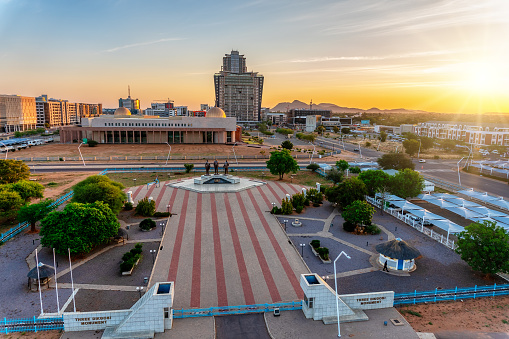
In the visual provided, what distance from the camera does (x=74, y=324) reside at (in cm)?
1856

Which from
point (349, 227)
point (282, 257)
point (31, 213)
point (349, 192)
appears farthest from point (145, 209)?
point (349, 192)

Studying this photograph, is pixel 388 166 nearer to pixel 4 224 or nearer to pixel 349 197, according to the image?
pixel 349 197

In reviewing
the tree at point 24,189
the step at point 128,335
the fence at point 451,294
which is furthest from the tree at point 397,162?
the tree at point 24,189

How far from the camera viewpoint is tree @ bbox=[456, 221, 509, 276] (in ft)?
79.6

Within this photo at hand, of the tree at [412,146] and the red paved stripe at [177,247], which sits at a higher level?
the tree at [412,146]

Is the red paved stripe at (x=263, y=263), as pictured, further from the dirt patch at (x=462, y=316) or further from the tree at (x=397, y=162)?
the tree at (x=397, y=162)

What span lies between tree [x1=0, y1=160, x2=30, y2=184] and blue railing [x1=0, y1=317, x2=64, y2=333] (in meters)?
35.3

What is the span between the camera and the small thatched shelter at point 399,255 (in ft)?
85.8

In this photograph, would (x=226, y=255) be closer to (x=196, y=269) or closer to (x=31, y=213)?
(x=196, y=269)

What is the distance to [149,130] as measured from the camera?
11388 cm

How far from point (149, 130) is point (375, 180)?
89478mm

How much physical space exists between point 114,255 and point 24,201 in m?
18.1

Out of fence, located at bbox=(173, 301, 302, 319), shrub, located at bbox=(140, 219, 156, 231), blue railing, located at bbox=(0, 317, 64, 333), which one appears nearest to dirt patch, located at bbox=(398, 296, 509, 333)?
fence, located at bbox=(173, 301, 302, 319)

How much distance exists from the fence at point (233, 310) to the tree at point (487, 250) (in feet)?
49.9
